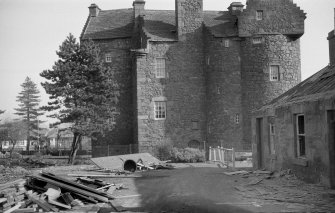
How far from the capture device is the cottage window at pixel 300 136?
50.8 feet

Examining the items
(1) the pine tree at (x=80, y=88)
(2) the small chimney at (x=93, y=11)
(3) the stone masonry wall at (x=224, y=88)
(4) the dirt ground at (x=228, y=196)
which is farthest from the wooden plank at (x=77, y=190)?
(2) the small chimney at (x=93, y=11)

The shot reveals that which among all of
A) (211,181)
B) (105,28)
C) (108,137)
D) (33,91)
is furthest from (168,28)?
(33,91)

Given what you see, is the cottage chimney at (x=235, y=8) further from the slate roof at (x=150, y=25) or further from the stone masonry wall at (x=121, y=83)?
the stone masonry wall at (x=121, y=83)

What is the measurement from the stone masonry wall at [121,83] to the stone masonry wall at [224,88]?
852cm

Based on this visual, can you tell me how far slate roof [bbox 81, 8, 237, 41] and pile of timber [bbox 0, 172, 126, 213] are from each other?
25.4 metres

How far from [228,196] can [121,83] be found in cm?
2837

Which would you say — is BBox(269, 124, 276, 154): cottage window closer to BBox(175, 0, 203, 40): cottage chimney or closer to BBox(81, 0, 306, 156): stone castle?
BBox(81, 0, 306, 156): stone castle

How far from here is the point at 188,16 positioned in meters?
37.5

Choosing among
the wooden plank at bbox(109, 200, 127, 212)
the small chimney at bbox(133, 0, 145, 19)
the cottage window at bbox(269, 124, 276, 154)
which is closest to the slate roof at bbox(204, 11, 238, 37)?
the small chimney at bbox(133, 0, 145, 19)

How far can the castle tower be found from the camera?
3628cm

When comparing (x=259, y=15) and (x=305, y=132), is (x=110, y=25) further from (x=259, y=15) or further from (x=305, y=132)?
(x=305, y=132)

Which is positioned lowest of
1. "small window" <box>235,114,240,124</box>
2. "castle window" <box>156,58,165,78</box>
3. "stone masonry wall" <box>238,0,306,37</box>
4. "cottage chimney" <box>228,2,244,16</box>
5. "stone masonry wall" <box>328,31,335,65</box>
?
"small window" <box>235,114,240,124</box>

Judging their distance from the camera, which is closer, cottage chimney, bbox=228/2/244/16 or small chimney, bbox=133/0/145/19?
cottage chimney, bbox=228/2/244/16

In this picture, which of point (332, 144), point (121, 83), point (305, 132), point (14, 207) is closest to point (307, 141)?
point (305, 132)
